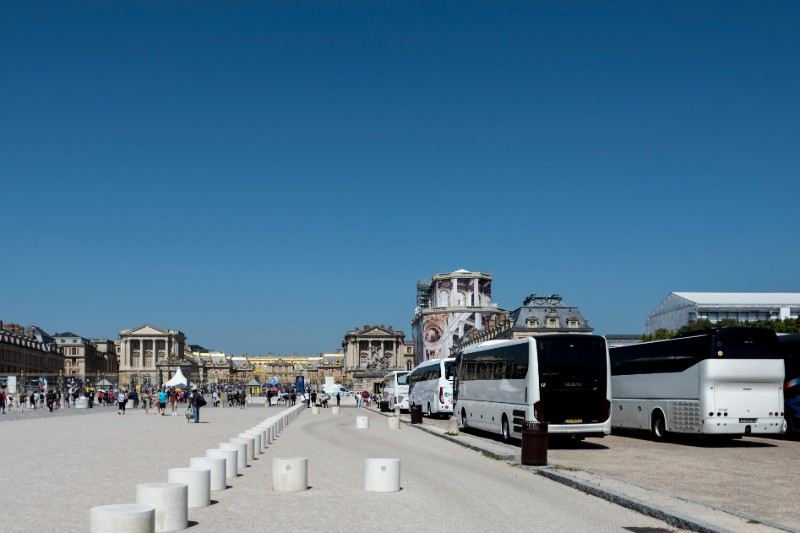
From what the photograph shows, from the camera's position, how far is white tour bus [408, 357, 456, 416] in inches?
1944

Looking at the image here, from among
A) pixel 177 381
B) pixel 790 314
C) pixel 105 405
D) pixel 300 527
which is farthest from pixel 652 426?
pixel 790 314

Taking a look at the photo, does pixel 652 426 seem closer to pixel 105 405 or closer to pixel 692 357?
pixel 692 357

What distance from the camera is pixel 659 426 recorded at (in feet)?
103

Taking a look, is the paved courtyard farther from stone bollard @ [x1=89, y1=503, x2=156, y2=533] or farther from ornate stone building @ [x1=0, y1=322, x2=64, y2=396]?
Answer: ornate stone building @ [x1=0, y1=322, x2=64, y2=396]

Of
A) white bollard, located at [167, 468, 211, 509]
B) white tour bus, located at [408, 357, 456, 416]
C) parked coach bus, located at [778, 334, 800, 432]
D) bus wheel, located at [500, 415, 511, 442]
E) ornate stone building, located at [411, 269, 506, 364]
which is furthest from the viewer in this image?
ornate stone building, located at [411, 269, 506, 364]

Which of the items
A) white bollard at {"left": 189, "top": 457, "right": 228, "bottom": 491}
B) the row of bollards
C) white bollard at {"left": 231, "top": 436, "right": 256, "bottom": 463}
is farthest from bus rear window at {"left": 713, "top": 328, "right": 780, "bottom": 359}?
white bollard at {"left": 189, "top": 457, "right": 228, "bottom": 491}

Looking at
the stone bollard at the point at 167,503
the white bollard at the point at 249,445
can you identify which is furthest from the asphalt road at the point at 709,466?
the stone bollard at the point at 167,503

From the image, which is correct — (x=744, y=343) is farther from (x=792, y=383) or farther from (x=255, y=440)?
(x=255, y=440)

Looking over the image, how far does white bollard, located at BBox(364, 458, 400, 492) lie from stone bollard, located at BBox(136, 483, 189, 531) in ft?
15.6

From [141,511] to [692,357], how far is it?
22290mm

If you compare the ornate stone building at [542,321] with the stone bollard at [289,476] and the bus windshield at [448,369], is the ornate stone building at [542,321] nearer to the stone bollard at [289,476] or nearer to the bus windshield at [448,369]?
the bus windshield at [448,369]

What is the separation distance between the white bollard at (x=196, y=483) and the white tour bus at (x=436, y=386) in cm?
3263

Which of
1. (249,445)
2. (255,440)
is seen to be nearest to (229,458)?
(249,445)

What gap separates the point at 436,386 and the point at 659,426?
21133 millimetres
